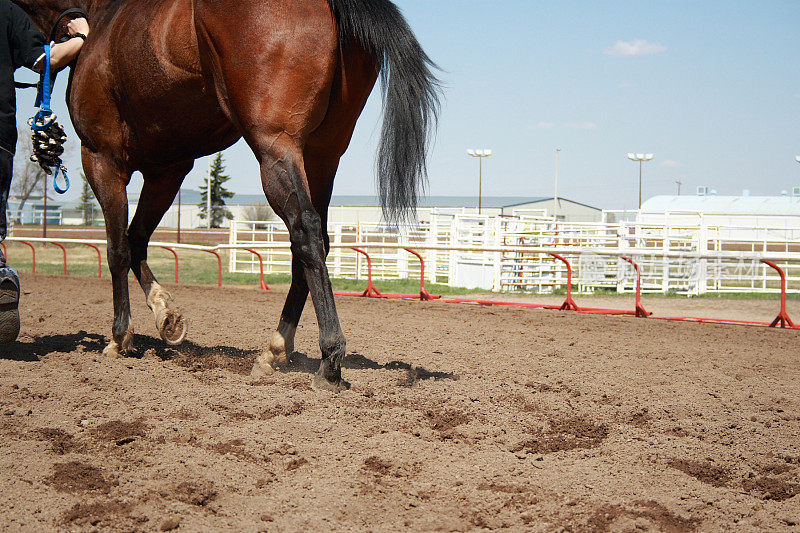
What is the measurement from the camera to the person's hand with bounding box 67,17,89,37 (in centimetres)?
479

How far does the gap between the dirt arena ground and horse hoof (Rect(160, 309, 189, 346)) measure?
0.16 meters

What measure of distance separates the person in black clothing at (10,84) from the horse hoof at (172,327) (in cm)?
88

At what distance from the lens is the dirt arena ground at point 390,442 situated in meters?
2.41

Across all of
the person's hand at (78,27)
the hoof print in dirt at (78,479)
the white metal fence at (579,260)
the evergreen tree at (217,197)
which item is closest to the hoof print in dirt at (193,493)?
the hoof print in dirt at (78,479)

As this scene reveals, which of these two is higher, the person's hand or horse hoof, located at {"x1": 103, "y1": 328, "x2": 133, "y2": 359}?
the person's hand

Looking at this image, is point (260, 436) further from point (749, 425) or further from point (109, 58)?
point (109, 58)

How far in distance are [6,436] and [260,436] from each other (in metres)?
1.06

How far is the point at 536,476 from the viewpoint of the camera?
279cm

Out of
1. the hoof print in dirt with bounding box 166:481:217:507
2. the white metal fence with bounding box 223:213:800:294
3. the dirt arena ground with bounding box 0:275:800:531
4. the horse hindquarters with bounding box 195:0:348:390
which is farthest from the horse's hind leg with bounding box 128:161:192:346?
the white metal fence with bounding box 223:213:800:294

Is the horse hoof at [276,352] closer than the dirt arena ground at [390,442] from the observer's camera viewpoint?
No

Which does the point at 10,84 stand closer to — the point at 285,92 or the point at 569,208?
the point at 285,92

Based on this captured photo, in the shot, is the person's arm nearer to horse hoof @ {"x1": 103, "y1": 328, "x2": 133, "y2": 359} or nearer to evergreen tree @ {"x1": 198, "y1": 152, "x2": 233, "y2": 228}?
horse hoof @ {"x1": 103, "y1": 328, "x2": 133, "y2": 359}

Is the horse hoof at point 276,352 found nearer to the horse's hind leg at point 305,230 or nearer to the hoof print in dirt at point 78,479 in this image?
the horse's hind leg at point 305,230

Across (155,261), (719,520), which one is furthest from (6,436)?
(155,261)
